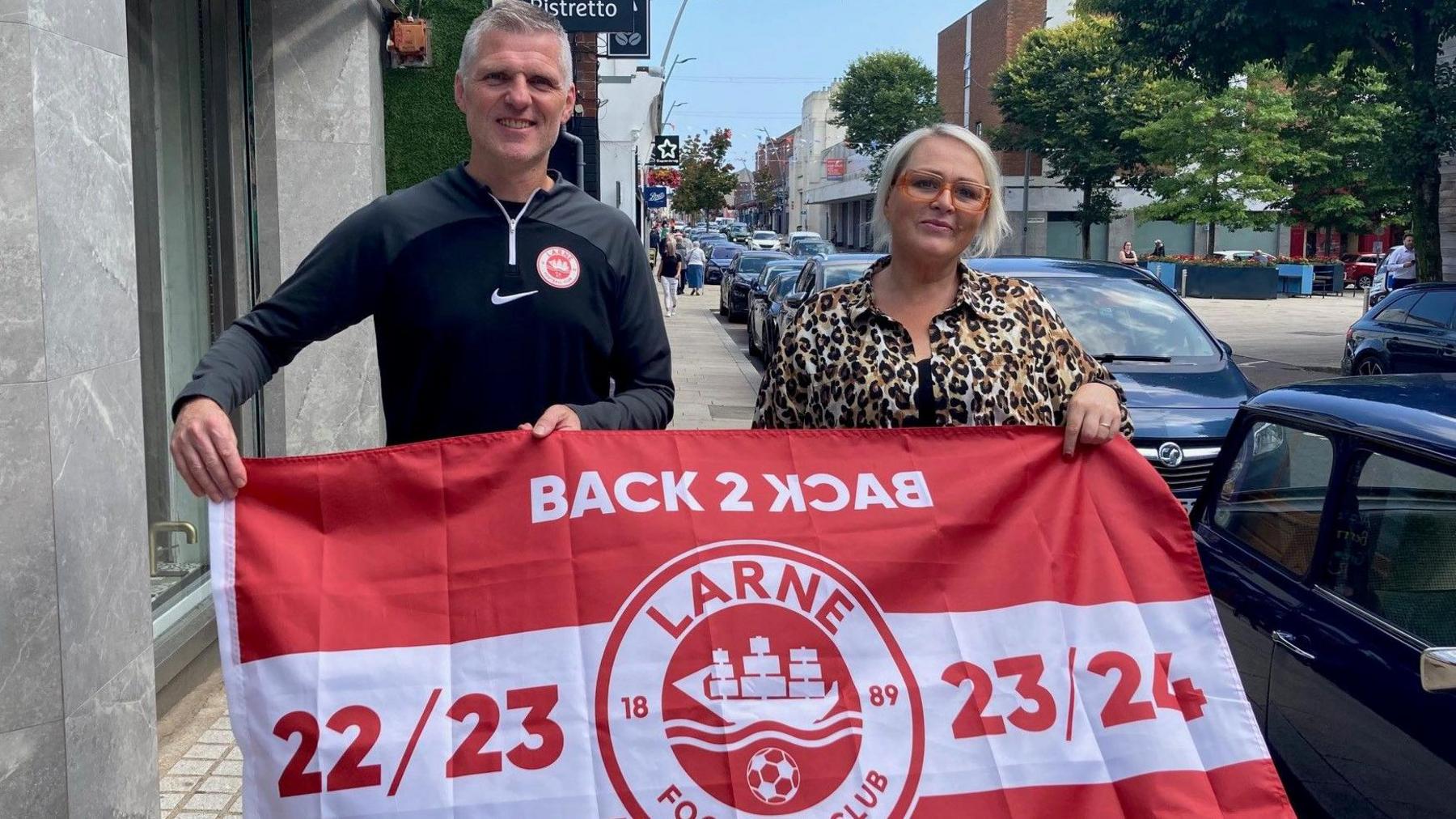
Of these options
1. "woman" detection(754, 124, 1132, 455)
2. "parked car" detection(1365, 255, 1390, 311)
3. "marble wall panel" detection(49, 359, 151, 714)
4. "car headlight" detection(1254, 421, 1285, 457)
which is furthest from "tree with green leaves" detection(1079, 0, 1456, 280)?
"marble wall panel" detection(49, 359, 151, 714)

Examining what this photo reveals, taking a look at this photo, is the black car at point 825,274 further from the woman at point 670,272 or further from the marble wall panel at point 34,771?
the woman at point 670,272

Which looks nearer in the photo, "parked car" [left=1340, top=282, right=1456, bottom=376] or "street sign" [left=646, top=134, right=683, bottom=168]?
"parked car" [left=1340, top=282, right=1456, bottom=376]

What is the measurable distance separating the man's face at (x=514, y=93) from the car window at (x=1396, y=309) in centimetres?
1505

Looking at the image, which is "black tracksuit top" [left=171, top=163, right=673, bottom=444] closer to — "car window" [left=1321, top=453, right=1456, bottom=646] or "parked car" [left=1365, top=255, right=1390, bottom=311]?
"car window" [left=1321, top=453, right=1456, bottom=646]

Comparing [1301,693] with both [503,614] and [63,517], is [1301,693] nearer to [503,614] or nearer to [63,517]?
[503,614]

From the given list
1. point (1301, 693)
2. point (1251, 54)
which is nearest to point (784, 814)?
point (1301, 693)

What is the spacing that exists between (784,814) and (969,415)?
3.39 feet

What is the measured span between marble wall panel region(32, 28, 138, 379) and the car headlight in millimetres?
3453

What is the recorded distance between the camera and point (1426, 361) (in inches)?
584

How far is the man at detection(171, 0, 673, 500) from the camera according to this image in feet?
9.76

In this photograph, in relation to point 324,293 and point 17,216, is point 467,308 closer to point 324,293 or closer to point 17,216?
point 324,293

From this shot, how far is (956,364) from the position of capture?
3076mm

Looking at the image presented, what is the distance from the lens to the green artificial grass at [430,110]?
817 centimetres

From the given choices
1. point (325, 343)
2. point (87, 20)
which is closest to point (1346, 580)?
point (87, 20)
